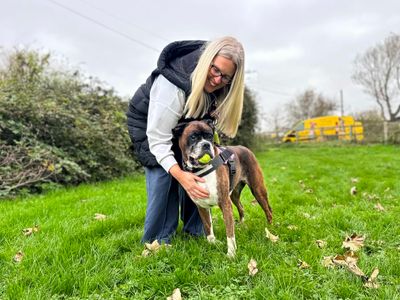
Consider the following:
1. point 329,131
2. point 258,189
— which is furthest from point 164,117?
point 329,131

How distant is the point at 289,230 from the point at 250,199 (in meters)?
2.01

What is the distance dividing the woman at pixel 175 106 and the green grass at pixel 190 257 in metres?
0.40

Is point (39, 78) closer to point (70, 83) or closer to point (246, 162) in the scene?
point (70, 83)

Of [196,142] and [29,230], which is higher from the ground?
[196,142]

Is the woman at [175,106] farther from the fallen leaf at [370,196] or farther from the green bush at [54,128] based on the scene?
the green bush at [54,128]

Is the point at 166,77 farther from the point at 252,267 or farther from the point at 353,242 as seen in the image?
the point at 353,242

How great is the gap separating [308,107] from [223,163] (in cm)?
4391

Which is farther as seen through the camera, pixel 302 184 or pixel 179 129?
pixel 302 184

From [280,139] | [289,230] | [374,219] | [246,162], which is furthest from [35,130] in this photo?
[280,139]

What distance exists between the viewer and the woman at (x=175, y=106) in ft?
8.61

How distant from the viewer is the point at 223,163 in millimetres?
2828

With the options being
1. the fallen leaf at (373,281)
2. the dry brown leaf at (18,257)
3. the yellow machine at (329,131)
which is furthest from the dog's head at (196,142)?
the yellow machine at (329,131)

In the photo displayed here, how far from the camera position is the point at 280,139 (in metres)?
28.0

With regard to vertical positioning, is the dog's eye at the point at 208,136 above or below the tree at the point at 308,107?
below
